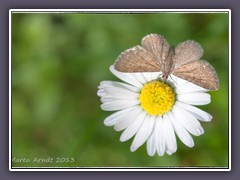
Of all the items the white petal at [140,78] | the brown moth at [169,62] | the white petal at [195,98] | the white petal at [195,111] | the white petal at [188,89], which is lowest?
the white petal at [195,111]

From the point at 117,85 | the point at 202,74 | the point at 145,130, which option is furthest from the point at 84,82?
the point at 202,74

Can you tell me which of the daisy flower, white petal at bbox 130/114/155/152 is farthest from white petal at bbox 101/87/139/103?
white petal at bbox 130/114/155/152

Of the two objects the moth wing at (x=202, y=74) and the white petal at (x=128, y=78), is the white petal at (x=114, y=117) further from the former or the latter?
the moth wing at (x=202, y=74)

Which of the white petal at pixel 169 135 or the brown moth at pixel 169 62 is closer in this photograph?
the brown moth at pixel 169 62

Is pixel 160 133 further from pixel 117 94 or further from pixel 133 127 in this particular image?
pixel 117 94

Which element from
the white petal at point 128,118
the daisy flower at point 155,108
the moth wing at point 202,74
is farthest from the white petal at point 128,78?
the moth wing at point 202,74

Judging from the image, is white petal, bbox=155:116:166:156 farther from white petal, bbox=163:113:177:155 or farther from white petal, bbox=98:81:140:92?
white petal, bbox=98:81:140:92
